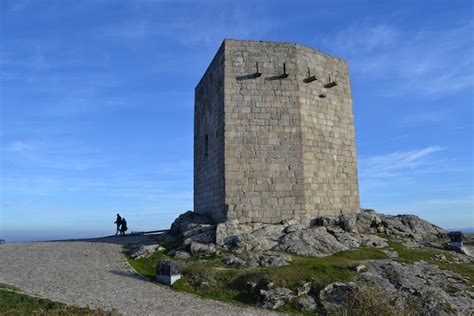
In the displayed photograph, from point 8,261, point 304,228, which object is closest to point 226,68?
point 304,228

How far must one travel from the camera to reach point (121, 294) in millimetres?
12711

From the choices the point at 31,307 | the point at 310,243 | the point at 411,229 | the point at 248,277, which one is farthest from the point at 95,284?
the point at 411,229

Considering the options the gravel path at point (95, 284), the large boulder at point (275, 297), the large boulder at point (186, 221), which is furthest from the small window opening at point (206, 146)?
the large boulder at point (275, 297)

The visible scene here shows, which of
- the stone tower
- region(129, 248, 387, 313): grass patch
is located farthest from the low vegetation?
the stone tower

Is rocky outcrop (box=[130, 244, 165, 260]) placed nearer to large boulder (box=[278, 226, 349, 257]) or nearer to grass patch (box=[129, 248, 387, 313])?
grass patch (box=[129, 248, 387, 313])

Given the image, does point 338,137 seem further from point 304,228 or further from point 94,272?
point 94,272

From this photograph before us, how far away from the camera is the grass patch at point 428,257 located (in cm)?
1612

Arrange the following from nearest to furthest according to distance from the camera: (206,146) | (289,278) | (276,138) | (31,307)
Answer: (31,307)
(289,278)
(276,138)
(206,146)

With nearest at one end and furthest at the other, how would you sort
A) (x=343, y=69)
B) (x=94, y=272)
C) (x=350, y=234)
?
(x=94, y=272)
(x=350, y=234)
(x=343, y=69)

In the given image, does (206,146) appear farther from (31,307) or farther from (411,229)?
(31,307)

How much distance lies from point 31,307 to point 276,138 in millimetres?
13290

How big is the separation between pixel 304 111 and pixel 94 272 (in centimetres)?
1261

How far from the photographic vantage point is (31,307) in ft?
37.0

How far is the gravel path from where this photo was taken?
38.4 ft
